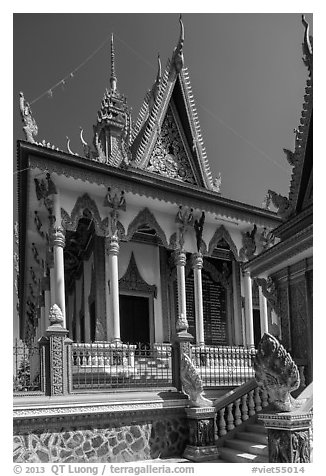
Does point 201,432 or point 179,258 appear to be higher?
point 179,258

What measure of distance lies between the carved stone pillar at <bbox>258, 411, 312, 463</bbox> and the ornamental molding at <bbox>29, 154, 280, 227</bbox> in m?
7.19

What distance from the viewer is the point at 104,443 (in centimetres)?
866

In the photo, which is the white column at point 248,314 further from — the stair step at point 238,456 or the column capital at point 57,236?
the stair step at point 238,456

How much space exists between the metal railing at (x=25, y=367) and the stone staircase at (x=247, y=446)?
10.6 ft

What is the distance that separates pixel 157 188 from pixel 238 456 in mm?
6810

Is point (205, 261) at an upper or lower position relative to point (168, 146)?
lower

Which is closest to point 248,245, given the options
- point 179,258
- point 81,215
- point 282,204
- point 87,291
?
point 179,258

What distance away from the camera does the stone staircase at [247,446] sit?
7.99 metres

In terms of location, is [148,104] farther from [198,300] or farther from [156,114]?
[198,300]

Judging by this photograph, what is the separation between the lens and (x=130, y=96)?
17.0 metres

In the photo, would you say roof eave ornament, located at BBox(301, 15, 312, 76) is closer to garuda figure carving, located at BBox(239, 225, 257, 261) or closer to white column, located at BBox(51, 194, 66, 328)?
white column, located at BBox(51, 194, 66, 328)

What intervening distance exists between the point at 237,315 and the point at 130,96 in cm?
764
